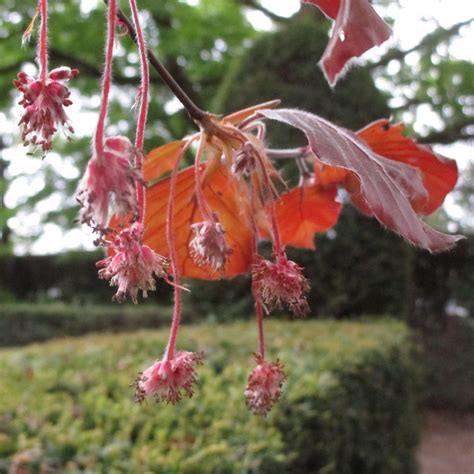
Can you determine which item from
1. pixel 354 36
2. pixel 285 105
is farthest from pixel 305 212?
pixel 285 105

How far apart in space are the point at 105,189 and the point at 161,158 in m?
0.37

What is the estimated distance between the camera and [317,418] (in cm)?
249

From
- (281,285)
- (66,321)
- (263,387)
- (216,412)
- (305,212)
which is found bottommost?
(216,412)

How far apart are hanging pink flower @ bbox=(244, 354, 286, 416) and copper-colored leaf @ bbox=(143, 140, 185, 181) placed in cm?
26

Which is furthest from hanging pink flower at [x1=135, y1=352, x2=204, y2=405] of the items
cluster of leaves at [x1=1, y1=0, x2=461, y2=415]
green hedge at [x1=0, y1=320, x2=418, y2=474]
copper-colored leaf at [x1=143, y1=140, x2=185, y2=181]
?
green hedge at [x1=0, y1=320, x2=418, y2=474]

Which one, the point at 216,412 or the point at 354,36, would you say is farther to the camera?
the point at 216,412

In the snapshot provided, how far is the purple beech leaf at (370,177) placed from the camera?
54 centimetres

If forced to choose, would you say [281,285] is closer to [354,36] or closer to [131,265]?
[131,265]

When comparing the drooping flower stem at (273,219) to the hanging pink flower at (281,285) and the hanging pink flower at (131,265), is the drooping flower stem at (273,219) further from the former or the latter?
the hanging pink flower at (131,265)

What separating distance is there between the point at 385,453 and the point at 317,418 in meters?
1.21

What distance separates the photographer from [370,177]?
57 cm

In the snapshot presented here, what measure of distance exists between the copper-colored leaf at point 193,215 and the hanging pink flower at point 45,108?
0.25 m

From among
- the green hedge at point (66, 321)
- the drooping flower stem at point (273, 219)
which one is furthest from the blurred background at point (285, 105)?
the drooping flower stem at point (273, 219)

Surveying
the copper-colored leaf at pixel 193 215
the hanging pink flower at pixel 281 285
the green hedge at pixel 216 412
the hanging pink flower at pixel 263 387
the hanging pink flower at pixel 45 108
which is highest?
the hanging pink flower at pixel 45 108
